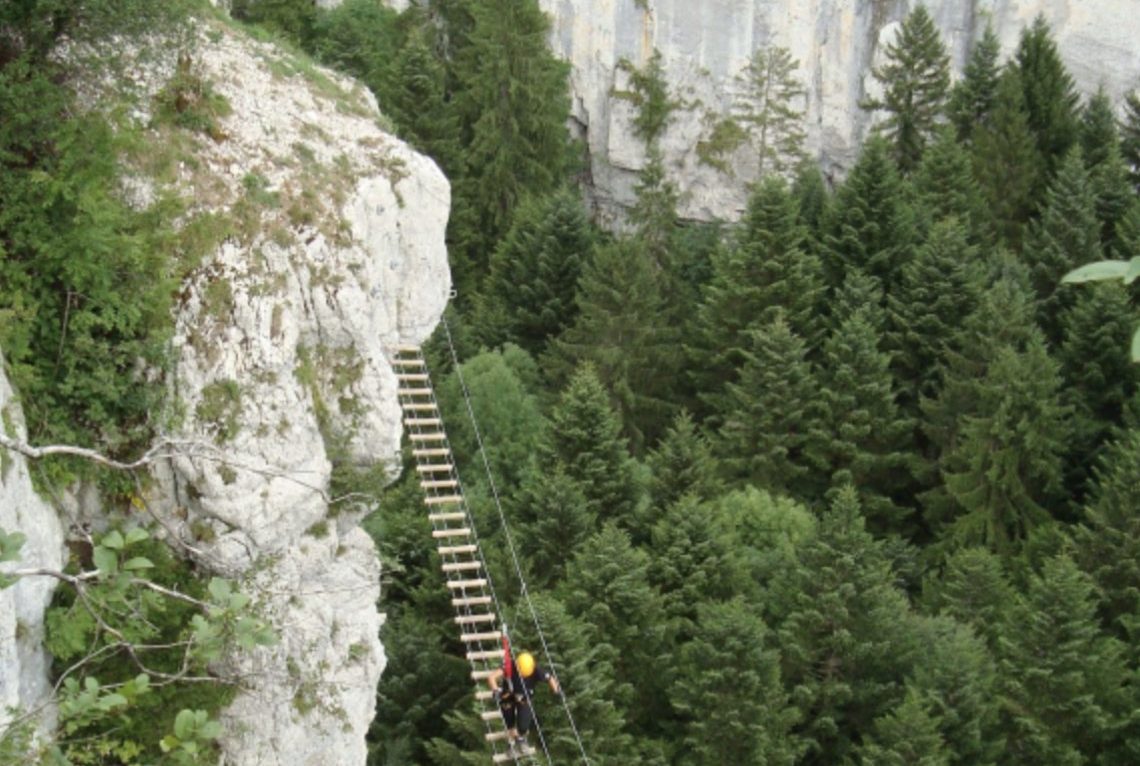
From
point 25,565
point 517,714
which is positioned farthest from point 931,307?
point 25,565

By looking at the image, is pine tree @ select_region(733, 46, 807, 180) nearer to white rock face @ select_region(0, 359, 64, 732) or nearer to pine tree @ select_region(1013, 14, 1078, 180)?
pine tree @ select_region(1013, 14, 1078, 180)

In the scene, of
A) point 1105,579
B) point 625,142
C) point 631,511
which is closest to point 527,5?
point 625,142

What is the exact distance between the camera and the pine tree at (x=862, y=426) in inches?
1436

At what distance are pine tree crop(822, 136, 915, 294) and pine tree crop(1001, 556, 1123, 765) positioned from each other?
14.4 m

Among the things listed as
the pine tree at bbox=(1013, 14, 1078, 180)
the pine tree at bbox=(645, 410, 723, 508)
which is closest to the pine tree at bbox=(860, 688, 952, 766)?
the pine tree at bbox=(645, 410, 723, 508)

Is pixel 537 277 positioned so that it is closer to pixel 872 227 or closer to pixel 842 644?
pixel 872 227

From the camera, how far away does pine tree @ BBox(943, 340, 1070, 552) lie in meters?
35.2

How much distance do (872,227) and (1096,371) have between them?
729cm

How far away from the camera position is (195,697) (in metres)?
15.5

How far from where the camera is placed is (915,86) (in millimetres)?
49031

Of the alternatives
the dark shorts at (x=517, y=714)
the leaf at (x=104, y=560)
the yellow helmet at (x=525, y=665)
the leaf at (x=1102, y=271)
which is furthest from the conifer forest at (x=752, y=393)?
the leaf at (x=1102, y=271)

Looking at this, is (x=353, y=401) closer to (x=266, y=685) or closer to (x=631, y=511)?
(x=266, y=685)

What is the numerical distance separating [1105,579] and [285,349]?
2048cm

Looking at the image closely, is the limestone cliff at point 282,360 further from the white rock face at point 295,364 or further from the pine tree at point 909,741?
the pine tree at point 909,741
